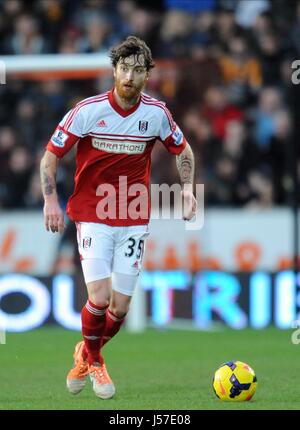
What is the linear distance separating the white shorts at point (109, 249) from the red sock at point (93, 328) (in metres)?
0.21

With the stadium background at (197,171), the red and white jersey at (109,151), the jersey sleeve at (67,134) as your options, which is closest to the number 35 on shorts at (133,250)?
the red and white jersey at (109,151)

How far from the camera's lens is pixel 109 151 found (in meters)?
8.22

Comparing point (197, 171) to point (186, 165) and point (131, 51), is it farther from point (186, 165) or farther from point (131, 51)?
point (131, 51)

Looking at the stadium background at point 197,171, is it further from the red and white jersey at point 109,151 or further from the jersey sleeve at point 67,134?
the jersey sleeve at point 67,134

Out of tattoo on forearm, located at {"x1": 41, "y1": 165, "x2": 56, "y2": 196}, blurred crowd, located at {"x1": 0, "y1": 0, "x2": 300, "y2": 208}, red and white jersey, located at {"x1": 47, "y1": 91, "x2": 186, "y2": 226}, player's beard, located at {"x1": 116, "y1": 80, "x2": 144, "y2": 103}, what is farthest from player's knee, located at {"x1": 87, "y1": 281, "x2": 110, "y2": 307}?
blurred crowd, located at {"x1": 0, "y1": 0, "x2": 300, "y2": 208}

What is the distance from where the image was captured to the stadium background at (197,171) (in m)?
13.9

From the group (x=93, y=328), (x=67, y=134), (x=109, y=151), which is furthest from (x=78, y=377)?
(x=67, y=134)

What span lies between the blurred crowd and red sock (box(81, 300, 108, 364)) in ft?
20.4

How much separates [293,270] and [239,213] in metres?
1.65

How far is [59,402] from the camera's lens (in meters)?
7.79

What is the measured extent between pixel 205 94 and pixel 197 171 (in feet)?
3.85

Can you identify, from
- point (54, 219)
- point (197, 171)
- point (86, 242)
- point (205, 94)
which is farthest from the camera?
point (205, 94)

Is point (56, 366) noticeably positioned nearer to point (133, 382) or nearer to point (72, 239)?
point (133, 382)

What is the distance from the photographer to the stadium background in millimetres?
13930
